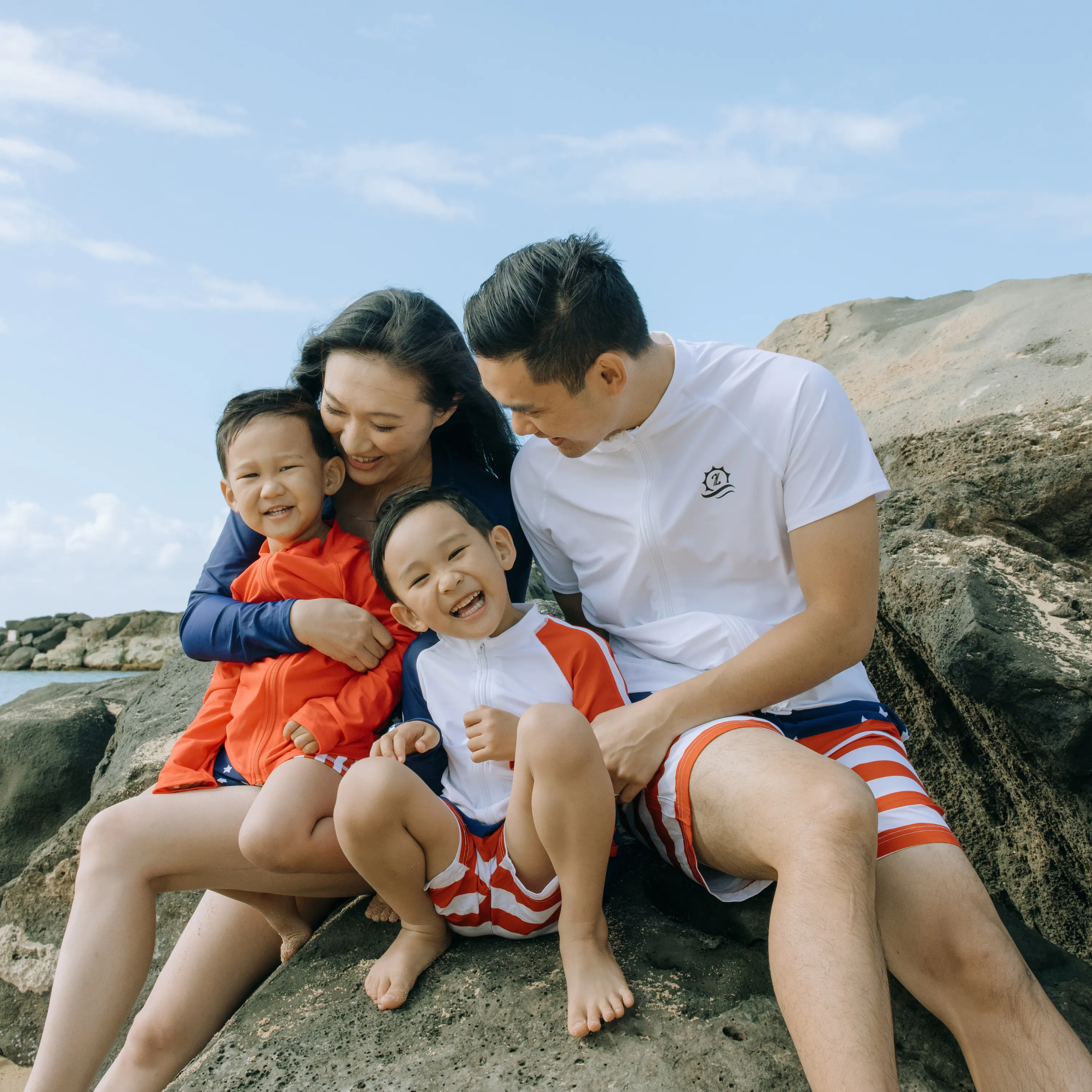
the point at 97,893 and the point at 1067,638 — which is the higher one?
the point at 1067,638

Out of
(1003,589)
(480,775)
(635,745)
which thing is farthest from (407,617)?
(1003,589)

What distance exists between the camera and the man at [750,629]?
1.73 meters

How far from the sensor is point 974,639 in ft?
8.21

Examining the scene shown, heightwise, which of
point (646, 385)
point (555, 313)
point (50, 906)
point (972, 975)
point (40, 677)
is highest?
point (555, 313)

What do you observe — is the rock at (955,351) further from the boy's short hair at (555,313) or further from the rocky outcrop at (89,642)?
the rocky outcrop at (89,642)

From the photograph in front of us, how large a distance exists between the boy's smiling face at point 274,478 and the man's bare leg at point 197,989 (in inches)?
39.0

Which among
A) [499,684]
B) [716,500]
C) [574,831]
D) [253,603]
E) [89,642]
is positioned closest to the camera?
[574,831]

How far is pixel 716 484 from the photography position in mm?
2361

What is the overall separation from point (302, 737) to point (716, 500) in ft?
3.68

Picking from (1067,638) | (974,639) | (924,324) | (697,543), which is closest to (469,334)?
(697,543)

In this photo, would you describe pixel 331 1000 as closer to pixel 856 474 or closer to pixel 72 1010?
pixel 72 1010

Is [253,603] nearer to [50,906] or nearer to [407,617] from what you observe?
[407,617]

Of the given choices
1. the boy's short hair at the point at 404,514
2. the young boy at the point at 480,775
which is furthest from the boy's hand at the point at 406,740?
the boy's short hair at the point at 404,514

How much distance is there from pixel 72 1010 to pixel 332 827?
63cm
